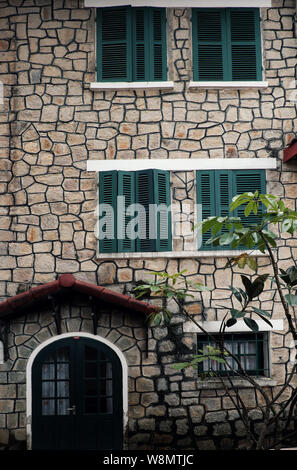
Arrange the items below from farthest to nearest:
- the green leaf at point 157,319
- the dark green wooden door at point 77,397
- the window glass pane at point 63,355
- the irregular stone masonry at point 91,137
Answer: the irregular stone masonry at point 91,137
the window glass pane at point 63,355
the dark green wooden door at point 77,397
the green leaf at point 157,319

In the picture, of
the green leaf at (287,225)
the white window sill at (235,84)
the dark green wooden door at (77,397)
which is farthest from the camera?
the white window sill at (235,84)

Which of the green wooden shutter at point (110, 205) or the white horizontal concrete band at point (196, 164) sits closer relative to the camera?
the green wooden shutter at point (110, 205)

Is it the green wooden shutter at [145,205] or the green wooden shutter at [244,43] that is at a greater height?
the green wooden shutter at [244,43]

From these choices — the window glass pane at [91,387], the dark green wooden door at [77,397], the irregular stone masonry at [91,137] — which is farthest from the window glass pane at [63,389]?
the irregular stone masonry at [91,137]

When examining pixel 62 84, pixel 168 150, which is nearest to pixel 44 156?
pixel 62 84

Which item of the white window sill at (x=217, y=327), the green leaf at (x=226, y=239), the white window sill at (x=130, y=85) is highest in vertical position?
the white window sill at (x=130, y=85)

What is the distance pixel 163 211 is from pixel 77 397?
3486mm

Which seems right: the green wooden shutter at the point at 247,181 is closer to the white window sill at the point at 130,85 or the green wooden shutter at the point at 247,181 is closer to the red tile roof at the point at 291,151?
the red tile roof at the point at 291,151

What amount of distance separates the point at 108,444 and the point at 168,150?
515cm

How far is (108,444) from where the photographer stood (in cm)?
1005

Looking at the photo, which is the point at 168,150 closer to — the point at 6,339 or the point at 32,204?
the point at 32,204

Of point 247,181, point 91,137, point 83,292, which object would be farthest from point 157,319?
point 91,137

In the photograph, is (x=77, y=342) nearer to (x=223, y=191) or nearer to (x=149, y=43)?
(x=223, y=191)

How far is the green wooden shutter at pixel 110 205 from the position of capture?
34.4ft
